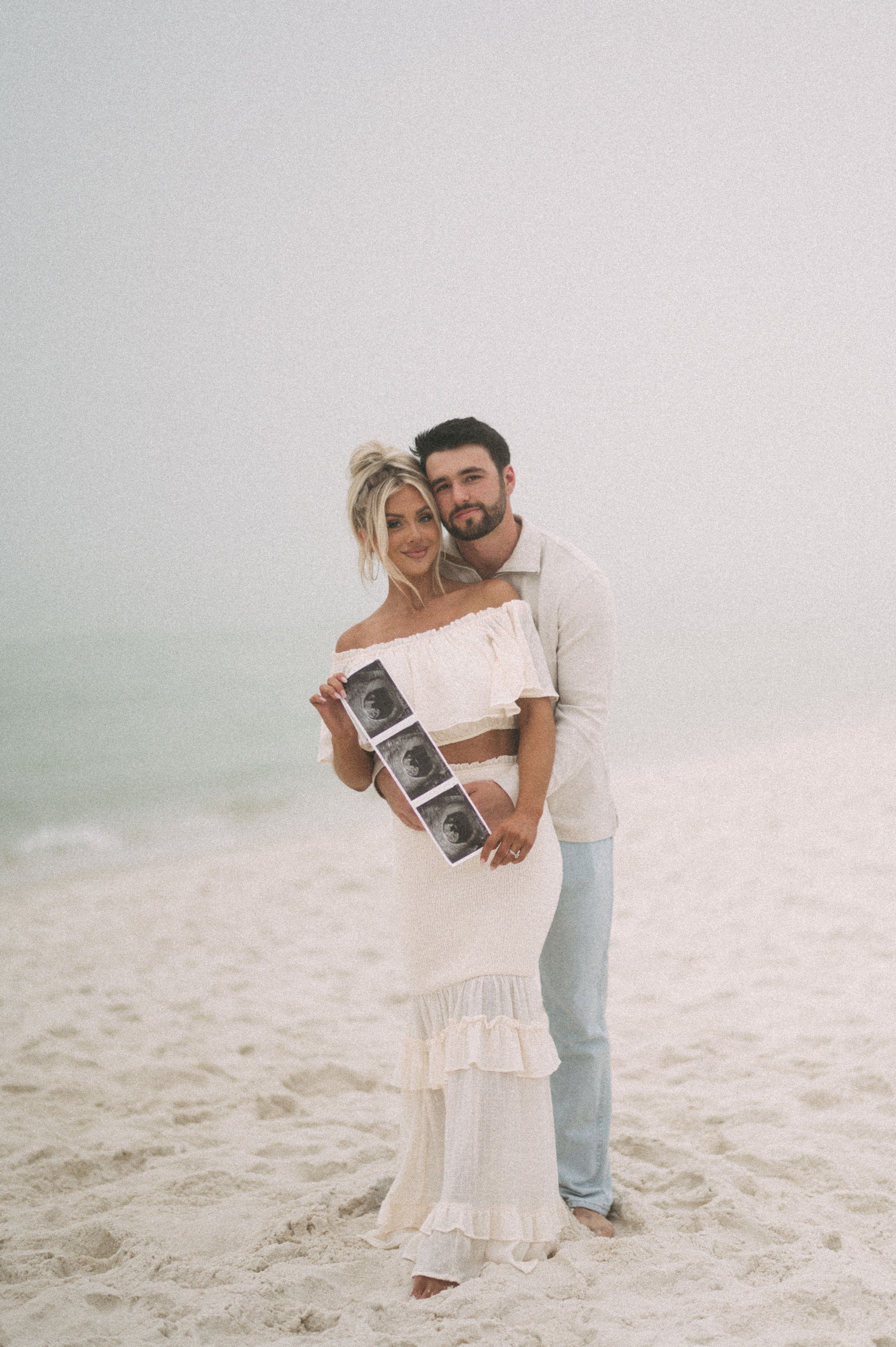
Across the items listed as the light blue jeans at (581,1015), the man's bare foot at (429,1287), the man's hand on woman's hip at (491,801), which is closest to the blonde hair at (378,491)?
the man's hand on woman's hip at (491,801)

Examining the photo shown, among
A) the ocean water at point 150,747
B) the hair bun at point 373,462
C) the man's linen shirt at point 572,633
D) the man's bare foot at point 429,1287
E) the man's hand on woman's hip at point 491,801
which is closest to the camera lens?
the man's bare foot at point 429,1287

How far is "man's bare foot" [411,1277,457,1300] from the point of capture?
2.38m

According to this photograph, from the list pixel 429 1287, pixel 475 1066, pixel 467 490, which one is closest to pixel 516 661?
pixel 467 490

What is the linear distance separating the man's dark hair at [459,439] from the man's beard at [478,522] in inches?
4.7

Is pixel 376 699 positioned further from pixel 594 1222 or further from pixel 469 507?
pixel 594 1222

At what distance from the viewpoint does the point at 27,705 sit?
1631 centimetres

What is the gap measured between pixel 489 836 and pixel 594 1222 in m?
1.11

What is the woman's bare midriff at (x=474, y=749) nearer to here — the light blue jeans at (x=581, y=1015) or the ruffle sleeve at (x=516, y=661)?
the ruffle sleeve at (x=516, y=661)

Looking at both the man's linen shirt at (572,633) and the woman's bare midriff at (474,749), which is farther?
the man's linen shirt at (572,633)

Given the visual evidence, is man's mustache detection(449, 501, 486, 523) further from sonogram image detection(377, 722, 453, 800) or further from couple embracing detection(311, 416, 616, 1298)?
sonogram image detection(377, 722, 453, 800)

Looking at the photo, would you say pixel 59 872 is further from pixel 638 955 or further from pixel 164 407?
pixel 164 407

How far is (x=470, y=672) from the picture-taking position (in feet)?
8.23

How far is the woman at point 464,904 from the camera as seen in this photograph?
2.44m

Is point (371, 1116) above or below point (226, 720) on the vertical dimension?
below
